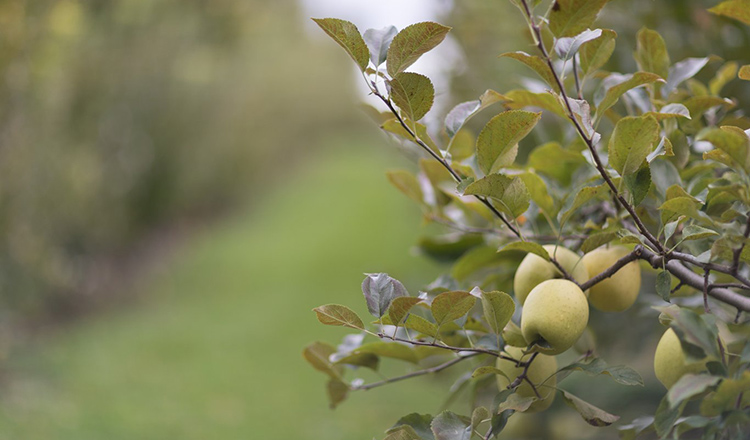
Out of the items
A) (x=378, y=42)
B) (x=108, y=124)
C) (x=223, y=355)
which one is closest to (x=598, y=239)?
(x=378, y=42)

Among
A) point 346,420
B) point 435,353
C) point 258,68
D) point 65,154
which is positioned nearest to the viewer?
point 435,353

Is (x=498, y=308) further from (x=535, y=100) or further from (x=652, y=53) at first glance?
(x=652, y=53)

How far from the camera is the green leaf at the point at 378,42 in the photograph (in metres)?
0.55

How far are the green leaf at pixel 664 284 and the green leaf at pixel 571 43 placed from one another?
19 cm

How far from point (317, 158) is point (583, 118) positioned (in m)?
15.4

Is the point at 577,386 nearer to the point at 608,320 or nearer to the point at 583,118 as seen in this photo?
the point at 608,320

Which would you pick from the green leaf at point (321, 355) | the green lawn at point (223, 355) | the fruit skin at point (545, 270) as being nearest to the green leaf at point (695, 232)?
the fruit skin at point (545, 270)

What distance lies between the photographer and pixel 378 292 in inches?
22.0

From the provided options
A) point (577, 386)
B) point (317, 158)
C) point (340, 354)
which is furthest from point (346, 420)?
point (317, 158)

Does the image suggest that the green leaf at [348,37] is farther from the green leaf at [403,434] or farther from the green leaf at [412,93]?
the green leaf at [403,434]

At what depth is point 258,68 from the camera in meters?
9.29

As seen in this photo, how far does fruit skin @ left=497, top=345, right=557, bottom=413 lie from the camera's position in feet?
1.89

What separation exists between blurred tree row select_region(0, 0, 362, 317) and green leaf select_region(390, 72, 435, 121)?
108 inches

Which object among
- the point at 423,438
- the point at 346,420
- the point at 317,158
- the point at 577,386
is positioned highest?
the point at 423,438
